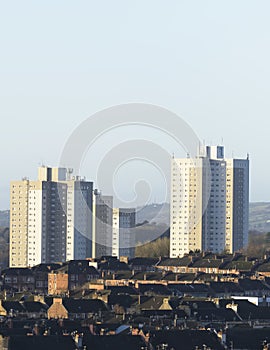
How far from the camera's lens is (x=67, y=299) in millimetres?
116625

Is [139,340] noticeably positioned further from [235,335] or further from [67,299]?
[67,299]

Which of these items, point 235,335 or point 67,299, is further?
point 67,299

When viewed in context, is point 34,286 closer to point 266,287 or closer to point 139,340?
point 266,287

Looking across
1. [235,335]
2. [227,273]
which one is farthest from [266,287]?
[235,335]

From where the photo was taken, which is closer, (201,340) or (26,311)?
(201,340)

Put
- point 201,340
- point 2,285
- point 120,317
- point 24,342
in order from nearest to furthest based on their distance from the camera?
point 24,342, point 201,340, point 120,317, point 2,285

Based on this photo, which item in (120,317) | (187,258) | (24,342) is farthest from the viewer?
(187,258)

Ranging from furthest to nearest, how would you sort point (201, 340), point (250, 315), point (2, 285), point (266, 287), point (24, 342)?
1. point (2, 285)
2. point (266, 287)
3. point (250, 315)
4. point (201, 340)
5. point (24, 342)

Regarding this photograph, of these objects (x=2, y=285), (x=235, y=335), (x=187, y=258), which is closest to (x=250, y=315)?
(x=235, y=335)

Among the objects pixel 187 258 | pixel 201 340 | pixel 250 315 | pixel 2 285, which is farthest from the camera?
pixel 187 258

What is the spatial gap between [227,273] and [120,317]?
56.5 metres

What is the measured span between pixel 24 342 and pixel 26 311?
3257cm

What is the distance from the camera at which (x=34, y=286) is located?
521 ft

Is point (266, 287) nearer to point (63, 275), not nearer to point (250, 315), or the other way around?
point (63, 275)
